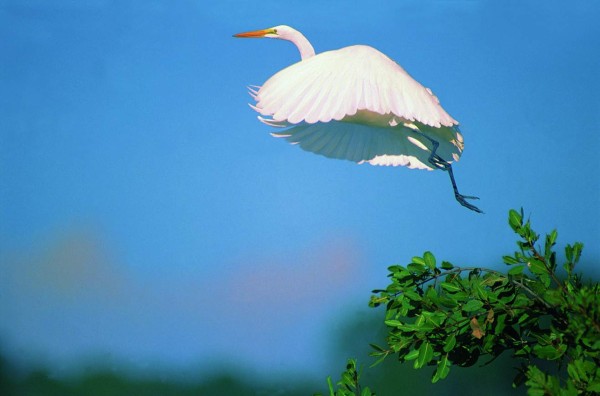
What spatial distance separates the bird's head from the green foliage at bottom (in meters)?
0.97

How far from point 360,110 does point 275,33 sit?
0.58 m

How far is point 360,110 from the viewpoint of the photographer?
6.47ft

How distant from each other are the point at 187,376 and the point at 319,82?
3699 millimetres

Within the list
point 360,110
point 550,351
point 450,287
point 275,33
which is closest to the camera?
point 550,351

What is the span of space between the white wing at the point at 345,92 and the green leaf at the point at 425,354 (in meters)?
0.52

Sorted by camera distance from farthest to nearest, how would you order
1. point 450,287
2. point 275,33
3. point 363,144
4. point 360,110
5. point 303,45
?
point 275,33 → point 303,45 → point 363,144 → point 360,110 → point 450,287

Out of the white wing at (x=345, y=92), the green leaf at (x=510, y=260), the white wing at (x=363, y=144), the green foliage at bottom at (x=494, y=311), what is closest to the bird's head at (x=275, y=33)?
the white wing at (x=363, y=144)

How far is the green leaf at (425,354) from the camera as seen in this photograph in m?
1.47

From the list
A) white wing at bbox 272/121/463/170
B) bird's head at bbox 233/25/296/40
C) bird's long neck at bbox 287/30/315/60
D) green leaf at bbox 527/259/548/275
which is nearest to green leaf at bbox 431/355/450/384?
green leaf at bbox 527/259/548/275

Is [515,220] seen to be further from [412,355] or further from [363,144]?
[363,144]

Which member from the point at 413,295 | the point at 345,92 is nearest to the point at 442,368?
the point at 413,295

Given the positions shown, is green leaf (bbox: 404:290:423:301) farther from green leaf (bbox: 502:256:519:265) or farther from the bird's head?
the bird's head

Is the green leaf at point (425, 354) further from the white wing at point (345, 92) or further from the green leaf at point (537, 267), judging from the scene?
the white wing at point (345, 92)

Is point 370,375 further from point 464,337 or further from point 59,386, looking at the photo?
point 464,337
